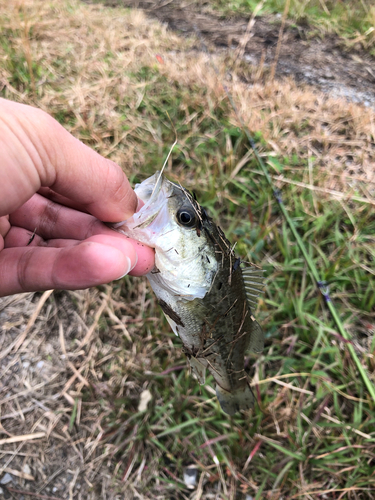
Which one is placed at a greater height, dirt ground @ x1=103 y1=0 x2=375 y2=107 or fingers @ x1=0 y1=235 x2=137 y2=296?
dirt ground @ x1=103 y1=0 x2=375 y2=107

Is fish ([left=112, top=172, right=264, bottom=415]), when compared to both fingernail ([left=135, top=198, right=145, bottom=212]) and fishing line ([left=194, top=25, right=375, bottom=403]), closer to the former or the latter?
fingernail ([left=135, top=198, right=145, bottom=212])

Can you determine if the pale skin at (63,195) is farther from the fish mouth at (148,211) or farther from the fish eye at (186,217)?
the fish eye at (186,217)

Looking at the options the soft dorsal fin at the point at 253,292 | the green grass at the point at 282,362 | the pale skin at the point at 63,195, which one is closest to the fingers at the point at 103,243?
the pale skin at the point at 63,195

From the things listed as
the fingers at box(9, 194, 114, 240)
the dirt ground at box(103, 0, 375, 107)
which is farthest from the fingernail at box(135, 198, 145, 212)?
the dirt ground at box(103, 0, 375, 107)

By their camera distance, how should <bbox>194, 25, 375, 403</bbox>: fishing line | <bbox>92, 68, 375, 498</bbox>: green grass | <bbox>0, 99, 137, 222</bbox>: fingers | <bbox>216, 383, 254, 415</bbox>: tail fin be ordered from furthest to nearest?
<bbox>194, 25, 375, 403</bbox>: fishing line, <bbox>92, 68, 375, 498</bbox>: green grass, <bbox>216, 383, 254, 415</bbox>: tail fin, <bbox>0, 99, 137, 222</bbox>: fingers

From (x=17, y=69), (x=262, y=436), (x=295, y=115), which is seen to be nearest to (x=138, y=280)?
(x=262, y=436)

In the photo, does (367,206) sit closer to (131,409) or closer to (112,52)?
(131,409)
